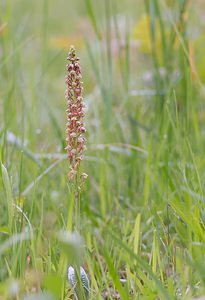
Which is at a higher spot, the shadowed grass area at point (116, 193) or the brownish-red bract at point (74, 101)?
the brownish-red bract at point (74, 101)

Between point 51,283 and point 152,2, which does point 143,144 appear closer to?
point 152,2

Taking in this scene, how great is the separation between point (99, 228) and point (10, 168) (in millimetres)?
308

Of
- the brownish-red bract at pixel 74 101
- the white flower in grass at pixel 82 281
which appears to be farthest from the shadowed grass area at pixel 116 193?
the brownish-red bract at pixel 74 101

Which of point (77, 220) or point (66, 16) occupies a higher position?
point (66, 16)

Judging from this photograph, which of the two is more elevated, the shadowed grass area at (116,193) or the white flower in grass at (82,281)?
the shadowed grass area at (116,193)

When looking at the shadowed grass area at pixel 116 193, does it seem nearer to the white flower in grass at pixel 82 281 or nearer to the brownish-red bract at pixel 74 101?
the white flower in grass at pixel 82 281

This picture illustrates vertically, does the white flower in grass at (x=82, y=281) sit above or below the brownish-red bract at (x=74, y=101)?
below

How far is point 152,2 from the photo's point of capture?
238 centimetres

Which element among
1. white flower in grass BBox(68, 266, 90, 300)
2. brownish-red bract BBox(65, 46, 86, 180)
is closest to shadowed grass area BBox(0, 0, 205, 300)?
white flower in grass BBox(68, 266, 90, 300)

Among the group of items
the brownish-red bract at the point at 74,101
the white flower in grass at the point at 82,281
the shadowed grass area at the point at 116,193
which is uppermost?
the brownish-red bract at the point at 74,101

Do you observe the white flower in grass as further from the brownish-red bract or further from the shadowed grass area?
the brownish-red bract

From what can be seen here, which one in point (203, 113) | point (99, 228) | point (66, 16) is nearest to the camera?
point (99, 228)

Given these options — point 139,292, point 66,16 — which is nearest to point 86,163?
point 139,292

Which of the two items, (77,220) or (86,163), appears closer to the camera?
(77,220)
